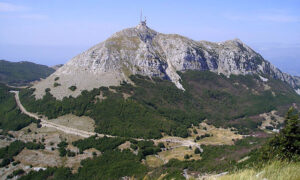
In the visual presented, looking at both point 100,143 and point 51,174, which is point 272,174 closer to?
point 51,174

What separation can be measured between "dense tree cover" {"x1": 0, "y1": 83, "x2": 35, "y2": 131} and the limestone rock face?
14011 mm

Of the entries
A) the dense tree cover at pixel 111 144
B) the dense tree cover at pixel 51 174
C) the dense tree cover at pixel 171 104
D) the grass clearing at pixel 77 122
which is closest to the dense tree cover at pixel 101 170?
the dense tree cover at pixel 51 174

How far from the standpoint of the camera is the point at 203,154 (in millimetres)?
76625

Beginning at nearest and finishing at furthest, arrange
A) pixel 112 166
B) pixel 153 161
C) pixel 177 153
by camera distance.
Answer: pixel 112 166, pixel 153 161, pixel 177 153

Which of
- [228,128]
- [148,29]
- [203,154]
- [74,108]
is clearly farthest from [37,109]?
[148,29]

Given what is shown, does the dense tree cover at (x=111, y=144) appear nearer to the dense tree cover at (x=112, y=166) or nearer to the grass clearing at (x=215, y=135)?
the dense tree cover at (x=112, y=166)

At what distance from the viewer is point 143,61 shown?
5925 inches

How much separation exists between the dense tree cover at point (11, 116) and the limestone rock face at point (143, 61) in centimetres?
1401

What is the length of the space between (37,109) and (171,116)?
64.2m

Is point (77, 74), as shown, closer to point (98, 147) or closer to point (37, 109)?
point (37, 109)

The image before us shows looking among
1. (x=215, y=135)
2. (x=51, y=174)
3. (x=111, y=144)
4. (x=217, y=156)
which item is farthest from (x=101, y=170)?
(x=215, y=135)

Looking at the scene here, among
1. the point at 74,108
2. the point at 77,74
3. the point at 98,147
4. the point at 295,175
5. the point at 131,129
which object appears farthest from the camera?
the point at 77,74

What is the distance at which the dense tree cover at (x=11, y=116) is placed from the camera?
101m

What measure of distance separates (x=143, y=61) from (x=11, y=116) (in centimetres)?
7862
